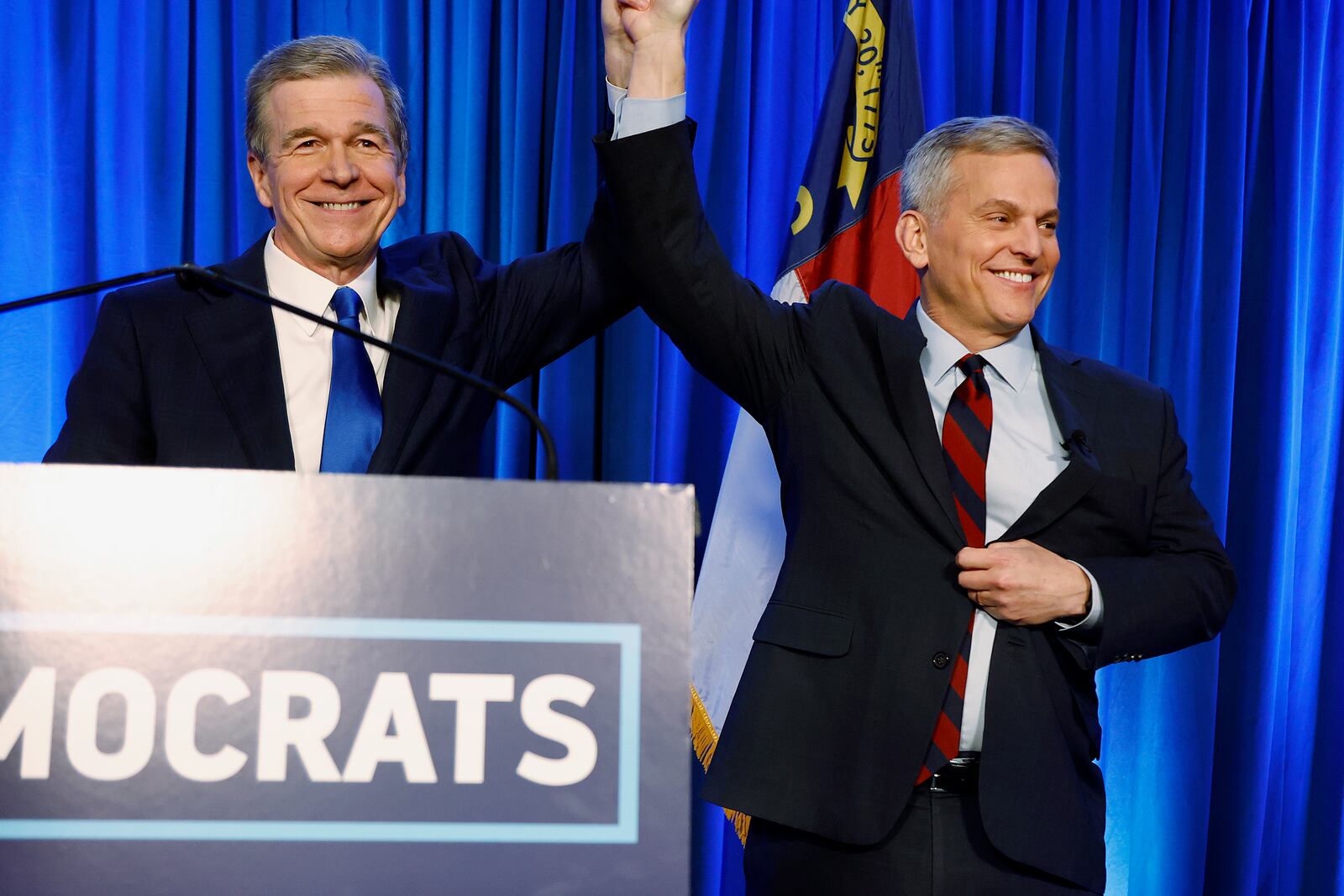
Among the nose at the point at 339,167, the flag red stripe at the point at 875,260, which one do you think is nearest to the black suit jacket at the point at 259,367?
the nose at the point at 339,167

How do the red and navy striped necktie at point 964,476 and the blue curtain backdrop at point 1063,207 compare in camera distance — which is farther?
the blue curtain backdrop at point 1063,207

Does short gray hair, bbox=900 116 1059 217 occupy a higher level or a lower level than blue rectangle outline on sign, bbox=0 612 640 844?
higher

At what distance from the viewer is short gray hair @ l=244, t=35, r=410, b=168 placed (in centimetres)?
175

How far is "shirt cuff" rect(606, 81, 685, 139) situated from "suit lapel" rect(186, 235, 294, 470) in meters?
0.51

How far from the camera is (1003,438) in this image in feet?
5.70

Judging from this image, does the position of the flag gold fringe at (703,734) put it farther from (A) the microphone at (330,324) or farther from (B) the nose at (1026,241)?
(A) the microphone at (330,324)

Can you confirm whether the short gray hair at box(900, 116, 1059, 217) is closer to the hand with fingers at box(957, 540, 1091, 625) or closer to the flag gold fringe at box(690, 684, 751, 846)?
the hand with fingers at box(957, 540, 1091, 625)

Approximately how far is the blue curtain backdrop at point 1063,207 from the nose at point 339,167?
1.31m

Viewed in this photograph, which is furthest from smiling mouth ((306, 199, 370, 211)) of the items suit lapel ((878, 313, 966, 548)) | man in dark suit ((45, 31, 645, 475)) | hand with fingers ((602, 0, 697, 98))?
suit lapel ((878, 313, 966, 548))

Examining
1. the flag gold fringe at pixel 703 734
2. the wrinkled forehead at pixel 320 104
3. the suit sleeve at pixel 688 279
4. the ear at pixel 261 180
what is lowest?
the flag gold fringe at pixel 703 734

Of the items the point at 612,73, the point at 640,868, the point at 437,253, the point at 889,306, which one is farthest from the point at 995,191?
the point at 640,868

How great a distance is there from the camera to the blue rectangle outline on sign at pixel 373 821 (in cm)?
84

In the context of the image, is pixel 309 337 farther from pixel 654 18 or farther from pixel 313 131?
pixel 654 18

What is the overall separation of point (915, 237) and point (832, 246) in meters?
1.05
